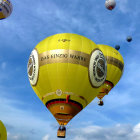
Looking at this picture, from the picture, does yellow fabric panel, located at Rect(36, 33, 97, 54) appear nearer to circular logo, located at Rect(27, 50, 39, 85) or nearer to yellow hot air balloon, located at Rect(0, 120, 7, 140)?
circular logo, located at Rect(27, 50, 39, 85)

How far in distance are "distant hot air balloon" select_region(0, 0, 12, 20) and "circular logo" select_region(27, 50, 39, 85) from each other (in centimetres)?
810

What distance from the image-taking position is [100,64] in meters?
21.4

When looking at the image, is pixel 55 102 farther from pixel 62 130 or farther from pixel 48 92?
pixel 62 130

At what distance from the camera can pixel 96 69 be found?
68.8 ft

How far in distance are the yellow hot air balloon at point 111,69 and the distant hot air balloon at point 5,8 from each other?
36.1ft

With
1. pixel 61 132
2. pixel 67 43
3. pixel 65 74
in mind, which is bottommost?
pixel 61 132

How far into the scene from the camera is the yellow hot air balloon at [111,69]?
95.5 feet

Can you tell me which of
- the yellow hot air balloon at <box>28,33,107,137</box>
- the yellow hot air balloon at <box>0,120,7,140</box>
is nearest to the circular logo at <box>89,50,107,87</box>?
the yellow hot air balloon at <box>28,33,107,137</box>

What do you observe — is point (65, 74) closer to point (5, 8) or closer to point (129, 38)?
point (5, 8)

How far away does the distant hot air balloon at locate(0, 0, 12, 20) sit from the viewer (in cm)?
2736

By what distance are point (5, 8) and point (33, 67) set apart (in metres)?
9.58

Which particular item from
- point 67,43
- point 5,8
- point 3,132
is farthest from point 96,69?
point 5,8

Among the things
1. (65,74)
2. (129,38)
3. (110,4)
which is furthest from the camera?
(129,38)

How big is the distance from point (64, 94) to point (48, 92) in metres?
1.34
